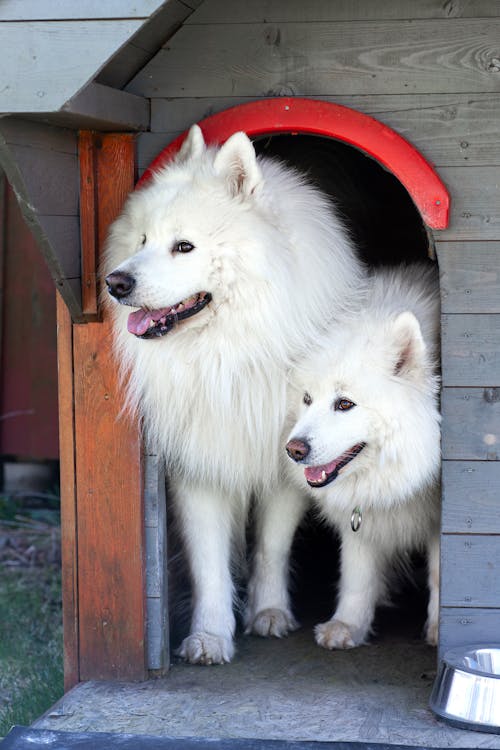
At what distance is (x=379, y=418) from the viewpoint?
338 centimetres

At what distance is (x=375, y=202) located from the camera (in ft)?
15.8

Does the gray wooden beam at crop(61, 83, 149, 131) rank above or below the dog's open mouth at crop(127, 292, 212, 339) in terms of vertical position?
above

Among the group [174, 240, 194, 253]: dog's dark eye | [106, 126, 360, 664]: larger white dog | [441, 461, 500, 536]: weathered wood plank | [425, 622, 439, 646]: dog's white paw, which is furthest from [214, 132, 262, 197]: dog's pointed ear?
[425, 622, 439, 646]: dog's white paw

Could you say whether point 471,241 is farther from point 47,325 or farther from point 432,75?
point 47,325

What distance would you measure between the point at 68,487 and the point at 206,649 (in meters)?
0.77

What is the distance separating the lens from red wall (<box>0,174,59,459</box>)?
6707mm

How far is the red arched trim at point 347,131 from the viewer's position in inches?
126

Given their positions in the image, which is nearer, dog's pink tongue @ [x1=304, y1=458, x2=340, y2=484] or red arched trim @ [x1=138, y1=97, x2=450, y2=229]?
red arched trim @ [x1=138, y1=97, x2=450, y2=229]

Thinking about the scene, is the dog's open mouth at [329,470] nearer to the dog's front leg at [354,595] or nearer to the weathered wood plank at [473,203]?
the dog's front leg at [354,595]

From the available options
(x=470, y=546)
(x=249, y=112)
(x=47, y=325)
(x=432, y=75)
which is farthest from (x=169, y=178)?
(x=47, y=325)

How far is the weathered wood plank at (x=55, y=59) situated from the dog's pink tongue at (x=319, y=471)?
1.43 meters

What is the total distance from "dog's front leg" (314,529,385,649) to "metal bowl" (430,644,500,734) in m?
0.69

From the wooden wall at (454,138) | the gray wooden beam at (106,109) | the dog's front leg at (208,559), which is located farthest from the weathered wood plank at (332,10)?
the dog's front leg at (208,559)

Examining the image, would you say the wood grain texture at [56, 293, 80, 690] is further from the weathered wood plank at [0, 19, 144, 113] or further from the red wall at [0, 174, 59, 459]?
the red wall at [0, 174, 59, 459]
